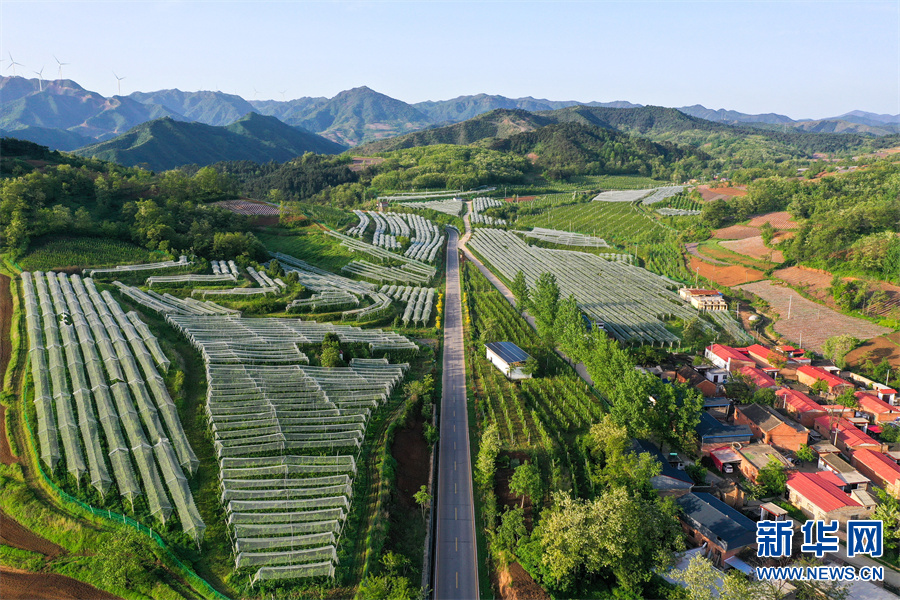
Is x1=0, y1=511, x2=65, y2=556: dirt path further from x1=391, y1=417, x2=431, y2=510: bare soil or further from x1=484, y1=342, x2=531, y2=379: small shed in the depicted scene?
x1=484, y1=342, x2=531, y2=379: small shed

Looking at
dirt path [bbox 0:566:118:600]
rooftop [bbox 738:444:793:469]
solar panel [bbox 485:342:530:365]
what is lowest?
rooftop [bbox 738:444:793:469]

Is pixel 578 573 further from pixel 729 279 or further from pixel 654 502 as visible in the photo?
pixel 729 279

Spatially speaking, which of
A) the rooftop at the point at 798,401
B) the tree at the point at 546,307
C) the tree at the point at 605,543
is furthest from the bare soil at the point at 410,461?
the rooftop at the point at 798,401

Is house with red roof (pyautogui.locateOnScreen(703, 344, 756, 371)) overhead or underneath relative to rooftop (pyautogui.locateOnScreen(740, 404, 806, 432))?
overhead

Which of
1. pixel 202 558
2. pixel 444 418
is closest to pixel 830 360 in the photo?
pixel 444 418

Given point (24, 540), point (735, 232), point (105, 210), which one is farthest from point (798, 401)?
point (105, 210)

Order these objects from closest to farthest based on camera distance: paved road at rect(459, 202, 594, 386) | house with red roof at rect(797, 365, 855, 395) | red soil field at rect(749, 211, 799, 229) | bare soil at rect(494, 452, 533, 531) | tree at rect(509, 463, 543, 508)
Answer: tree at rect(509, 463, 543, 508), bare soil at rect(494, 452, 533, 531), house with red roof at rect(797, 365, 855, 395), paved road at rect(459, 202, 594, 386), red soil field at rect(749, 211, 799, 229)

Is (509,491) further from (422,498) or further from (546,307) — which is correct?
(546,307)

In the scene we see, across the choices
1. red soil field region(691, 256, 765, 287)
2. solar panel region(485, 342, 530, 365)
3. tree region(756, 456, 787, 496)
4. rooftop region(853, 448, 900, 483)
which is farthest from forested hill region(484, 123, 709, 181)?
tree region(756, 456, 787, 496)

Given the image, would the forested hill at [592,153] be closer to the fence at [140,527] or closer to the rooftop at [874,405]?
the rooftop at [874,405]
